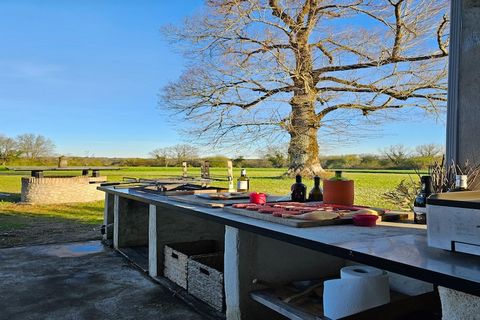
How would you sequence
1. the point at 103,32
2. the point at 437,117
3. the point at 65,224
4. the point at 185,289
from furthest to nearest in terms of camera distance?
the point at 437,117, the point at 103,32, the point at 65,224, the point at 185,289

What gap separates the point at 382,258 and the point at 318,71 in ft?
30.2

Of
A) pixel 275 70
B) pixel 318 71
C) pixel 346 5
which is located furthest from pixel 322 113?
pixel 346 5

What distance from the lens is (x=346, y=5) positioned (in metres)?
9.55

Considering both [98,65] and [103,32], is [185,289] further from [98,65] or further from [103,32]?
[98,65]

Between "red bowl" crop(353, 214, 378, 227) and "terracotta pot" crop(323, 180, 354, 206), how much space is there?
1.68ft

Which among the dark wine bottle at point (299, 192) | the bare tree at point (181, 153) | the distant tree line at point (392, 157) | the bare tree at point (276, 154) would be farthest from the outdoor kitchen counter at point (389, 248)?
the bare tree at point (276, 154)

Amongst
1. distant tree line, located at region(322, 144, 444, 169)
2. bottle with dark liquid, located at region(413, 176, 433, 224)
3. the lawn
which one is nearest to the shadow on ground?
the lawn

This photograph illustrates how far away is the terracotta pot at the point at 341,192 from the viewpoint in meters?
2.13

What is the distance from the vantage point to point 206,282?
98.2 inches

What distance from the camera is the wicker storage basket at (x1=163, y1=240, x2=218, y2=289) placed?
2777 mm

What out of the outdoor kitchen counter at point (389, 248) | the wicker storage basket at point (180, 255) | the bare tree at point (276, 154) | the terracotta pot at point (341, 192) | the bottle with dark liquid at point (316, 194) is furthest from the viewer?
the bare tree at point (276, 154)

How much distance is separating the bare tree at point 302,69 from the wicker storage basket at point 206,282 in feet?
22.7

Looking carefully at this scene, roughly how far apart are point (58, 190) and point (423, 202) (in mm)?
9222

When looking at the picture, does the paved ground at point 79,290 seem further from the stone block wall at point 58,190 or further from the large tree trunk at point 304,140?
the large tree trunk at point 304,140
